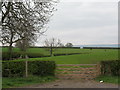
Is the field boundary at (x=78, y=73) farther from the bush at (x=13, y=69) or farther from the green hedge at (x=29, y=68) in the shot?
the bush at (x=13, y=69)

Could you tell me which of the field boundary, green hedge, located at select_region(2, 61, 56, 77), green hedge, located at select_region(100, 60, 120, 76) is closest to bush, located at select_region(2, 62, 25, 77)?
green hedge, located at select_region(2, 61, 56, 77)

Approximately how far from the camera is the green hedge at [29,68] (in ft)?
40.4

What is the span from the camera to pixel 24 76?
1214 cm

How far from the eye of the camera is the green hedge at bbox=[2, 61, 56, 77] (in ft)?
40.4

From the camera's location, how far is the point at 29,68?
12430mm

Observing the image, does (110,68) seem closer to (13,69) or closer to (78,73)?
(78,73)

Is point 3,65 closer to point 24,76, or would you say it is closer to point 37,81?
point 24,76

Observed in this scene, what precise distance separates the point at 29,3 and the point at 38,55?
107ft

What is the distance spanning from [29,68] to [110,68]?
20.4ft

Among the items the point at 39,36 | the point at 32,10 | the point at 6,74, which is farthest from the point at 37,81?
the point at 32,10

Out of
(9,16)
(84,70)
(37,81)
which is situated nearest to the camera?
(37,81)

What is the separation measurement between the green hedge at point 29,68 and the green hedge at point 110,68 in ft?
12.8

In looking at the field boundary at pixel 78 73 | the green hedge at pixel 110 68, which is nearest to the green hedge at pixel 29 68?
the field boundary at pixel 78 73

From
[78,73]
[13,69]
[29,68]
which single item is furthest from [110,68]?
[13,69]
